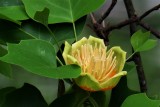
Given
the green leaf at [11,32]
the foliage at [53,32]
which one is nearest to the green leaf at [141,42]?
the foliage at [53,32]

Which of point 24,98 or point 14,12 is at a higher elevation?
point 14,12

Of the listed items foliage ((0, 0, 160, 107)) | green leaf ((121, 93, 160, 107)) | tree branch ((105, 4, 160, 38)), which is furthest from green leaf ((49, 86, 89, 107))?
tree branch ((105, 4, 160, 38))

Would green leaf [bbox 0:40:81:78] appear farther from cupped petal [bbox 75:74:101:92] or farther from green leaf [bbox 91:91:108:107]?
green leaf [bbox 91:91:108:107]

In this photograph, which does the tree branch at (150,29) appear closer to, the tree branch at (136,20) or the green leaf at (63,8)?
the tree branch at (136,20)

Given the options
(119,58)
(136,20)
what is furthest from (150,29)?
(119,58)

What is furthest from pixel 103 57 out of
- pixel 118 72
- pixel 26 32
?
pixel 26 32

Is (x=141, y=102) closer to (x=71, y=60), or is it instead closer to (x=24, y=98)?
(x=71, y=60)
